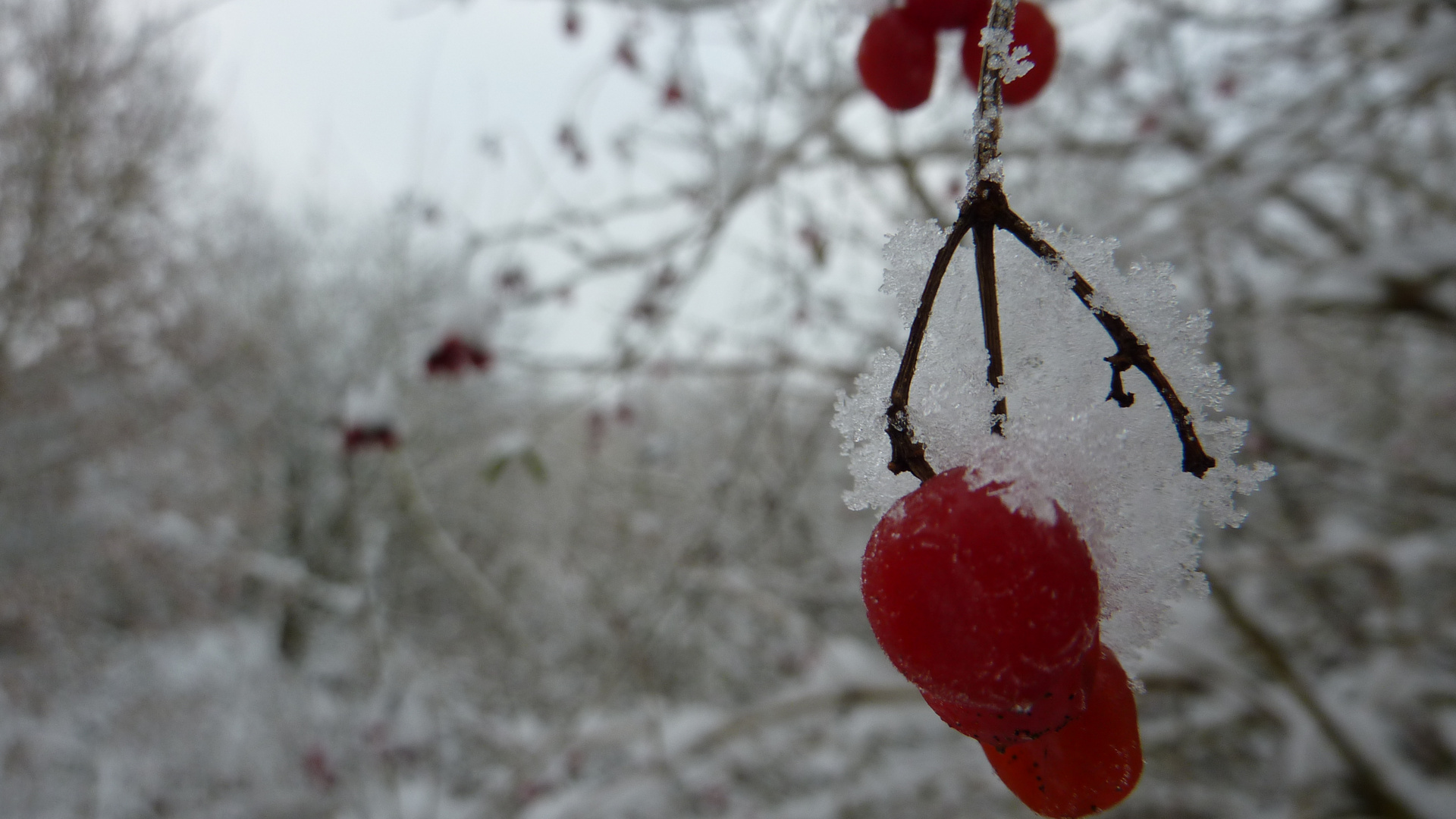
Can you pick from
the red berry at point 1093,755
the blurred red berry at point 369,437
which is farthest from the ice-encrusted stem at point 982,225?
the blurred red berry at point 369,437

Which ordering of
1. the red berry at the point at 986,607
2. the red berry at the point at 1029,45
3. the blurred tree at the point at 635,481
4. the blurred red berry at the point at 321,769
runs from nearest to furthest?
1. the red berry at the point at 986,607
2. the red berry at the point at 1029,45
3. the blurred tree at the point at 635,481
4. the blurred red berry at the point at 321,769

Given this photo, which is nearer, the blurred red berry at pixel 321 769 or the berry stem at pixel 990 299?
the berry stem at pixel 990 299

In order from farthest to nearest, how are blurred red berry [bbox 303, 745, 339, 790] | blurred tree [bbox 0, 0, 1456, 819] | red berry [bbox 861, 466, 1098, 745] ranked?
blurred red berry [bbox 303, 745, 339, 790]
blurred tree [bbox 0, 0, 1456, 819]
red berry [bbox 861, 466, 1098, 745]

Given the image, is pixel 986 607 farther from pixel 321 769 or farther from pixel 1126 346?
pixel 321 769

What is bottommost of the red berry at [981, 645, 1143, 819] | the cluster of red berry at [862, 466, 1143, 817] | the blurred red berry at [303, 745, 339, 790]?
the blurred red berry at [303, 745, 339, 790]

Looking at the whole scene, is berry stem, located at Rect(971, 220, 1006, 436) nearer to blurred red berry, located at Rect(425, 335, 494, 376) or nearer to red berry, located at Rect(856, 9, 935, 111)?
red berry, located at Rect(856, 9, 935, 111)

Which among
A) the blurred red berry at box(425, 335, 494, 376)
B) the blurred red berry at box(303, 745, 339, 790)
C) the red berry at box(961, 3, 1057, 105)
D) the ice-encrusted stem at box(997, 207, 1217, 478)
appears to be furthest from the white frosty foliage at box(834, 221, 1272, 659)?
the blurred red berry at box(303, 745, 339, 790)

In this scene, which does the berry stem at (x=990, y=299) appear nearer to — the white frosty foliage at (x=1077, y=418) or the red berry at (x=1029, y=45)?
the white frosty foliage at (x=1077, y=418)

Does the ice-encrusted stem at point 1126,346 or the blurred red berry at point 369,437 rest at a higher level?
the blurred red berry at point 369,437
